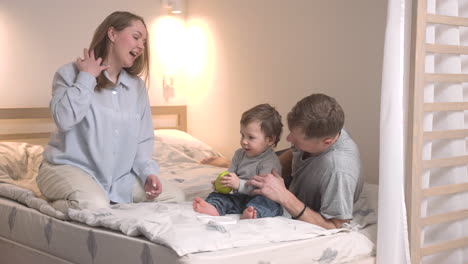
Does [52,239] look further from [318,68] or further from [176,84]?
[176,84]

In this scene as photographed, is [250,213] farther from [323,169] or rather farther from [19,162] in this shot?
[19,162]

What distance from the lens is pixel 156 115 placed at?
4.46m

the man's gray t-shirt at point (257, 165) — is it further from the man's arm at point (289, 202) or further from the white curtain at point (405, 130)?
the white curtain at point (405, 130)

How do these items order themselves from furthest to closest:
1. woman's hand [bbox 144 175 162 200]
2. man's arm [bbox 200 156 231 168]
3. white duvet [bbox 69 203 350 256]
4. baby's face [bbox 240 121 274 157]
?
man's arm [bbox 200 156 231 168] → woman's hand [bbox 144 175 162 200] → baby's face [bbox 240 121 274 157] → white duvet [bbox 69 203 350 256]

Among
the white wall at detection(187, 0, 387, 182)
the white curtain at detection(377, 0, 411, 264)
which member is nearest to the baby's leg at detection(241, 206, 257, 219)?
the white curtain at detection(377, 0, 411, 264)

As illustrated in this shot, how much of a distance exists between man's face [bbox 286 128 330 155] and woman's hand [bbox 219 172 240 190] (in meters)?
0.24

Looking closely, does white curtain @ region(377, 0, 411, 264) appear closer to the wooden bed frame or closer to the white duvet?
the wooden bed frame

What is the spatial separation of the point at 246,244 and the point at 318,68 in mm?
1832

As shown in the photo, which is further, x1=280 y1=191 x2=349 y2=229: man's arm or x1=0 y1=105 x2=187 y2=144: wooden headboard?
x1=0 y1=105 x2=187 y2=144: wooden headboard

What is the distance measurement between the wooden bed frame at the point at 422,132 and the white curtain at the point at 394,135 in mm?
32

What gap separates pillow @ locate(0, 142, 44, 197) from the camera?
316 centimetres

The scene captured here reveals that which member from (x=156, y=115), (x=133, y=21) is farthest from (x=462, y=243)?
(x=156, y=115)

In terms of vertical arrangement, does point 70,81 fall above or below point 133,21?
below

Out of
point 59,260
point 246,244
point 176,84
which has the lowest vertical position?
point 59,260
